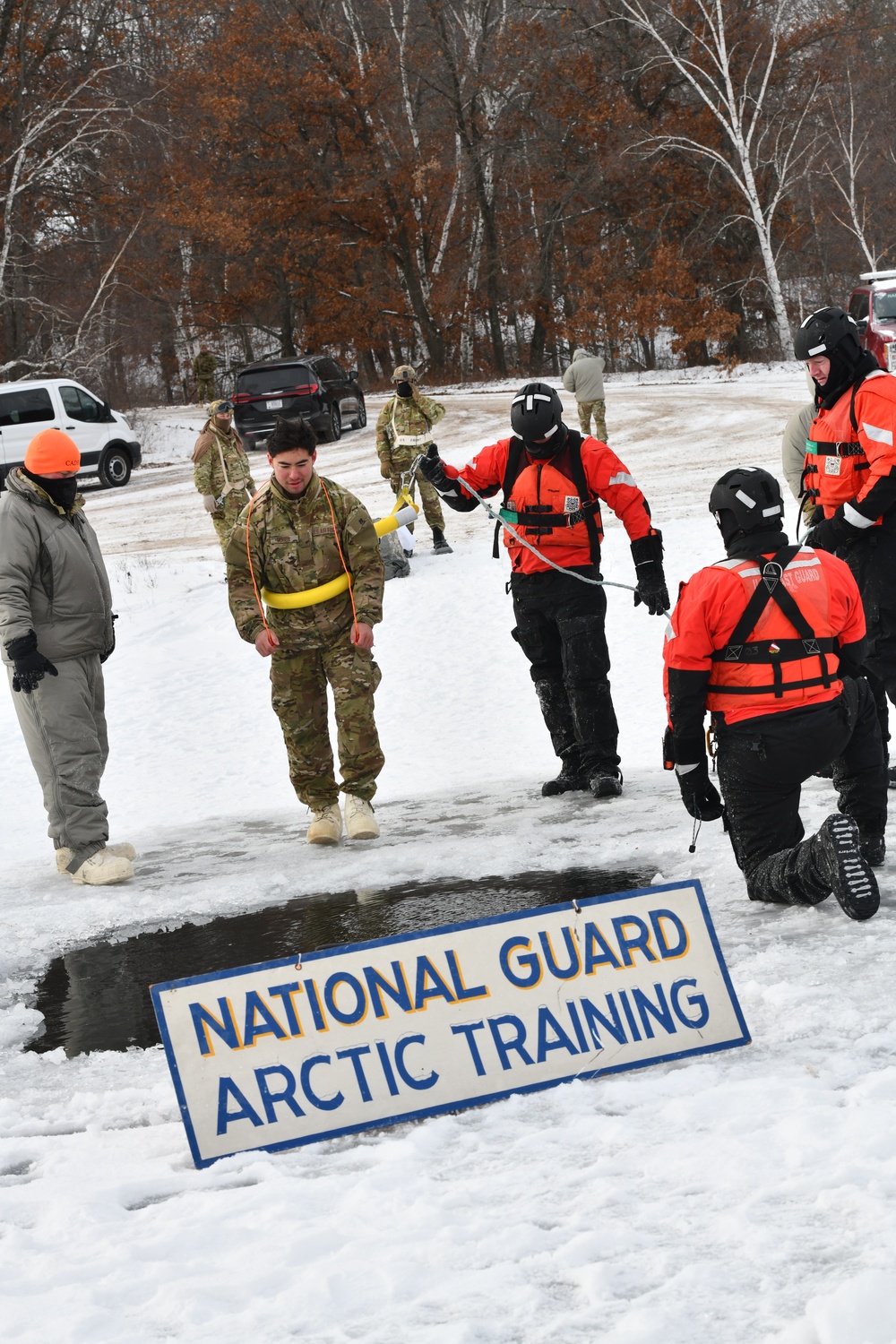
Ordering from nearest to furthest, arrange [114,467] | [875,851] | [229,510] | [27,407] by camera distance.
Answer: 1. [875,851]
2. [229,510]
3. [27,407]
4. [114,467]

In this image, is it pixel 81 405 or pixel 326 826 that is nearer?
pixel 326 826

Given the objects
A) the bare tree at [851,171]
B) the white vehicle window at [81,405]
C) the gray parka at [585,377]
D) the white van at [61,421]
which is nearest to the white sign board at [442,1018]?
the gray parka at [585,377]

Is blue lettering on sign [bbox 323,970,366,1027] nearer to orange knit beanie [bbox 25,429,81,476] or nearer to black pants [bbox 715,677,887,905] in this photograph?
black pants [bbox 715,677,887,905]

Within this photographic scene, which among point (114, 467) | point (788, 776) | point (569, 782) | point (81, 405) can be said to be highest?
point (81, 405)

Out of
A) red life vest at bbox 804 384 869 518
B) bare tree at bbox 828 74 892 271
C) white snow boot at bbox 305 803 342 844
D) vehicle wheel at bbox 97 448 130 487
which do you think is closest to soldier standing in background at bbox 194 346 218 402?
vehicle wheel at bbox 97 448 130 487

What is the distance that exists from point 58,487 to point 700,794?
3.17m

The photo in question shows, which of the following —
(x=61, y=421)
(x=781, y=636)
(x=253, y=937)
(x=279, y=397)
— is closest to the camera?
(x=781, y=636)

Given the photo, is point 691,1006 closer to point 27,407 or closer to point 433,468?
point 433,468

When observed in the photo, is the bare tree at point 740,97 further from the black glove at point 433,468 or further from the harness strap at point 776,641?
the harness strap at point 776,641

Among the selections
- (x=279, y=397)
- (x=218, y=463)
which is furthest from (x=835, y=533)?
(x=279, y=397)

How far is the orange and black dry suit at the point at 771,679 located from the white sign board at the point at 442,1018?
0.87 m

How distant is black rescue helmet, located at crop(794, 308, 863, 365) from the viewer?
531 centimetres

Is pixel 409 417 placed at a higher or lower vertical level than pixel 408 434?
higher

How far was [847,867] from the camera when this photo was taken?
409cm
